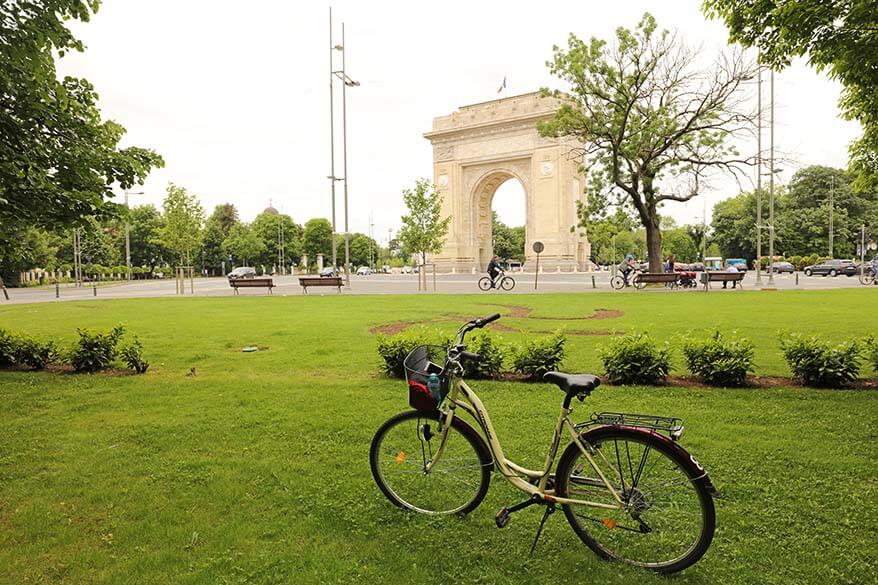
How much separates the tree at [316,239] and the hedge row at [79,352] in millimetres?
100888

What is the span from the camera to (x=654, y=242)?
3075 cm

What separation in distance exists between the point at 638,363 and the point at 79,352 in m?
8.62

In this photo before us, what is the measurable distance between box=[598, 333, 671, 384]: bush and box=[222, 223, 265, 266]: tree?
90.5 metres

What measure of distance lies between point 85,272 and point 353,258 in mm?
55188

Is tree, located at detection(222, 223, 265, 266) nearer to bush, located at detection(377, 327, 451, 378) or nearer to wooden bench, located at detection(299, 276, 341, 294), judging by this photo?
wooden bench, located at detection(299, 276, 341, 294)

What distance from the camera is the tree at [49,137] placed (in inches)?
233

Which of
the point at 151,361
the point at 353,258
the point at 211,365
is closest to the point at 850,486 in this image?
the point at 211,365

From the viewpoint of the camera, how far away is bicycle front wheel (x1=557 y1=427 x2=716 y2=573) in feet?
9.96

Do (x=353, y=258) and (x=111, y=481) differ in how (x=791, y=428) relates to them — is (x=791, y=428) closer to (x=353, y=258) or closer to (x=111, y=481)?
(x=111, y=481)

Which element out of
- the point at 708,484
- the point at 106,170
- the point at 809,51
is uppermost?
the point at 809,51

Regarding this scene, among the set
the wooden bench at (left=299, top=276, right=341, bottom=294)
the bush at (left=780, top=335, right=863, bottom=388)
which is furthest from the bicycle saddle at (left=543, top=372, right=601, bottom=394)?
the wooden bench at (left=299, top=276, right=341, bottom=294)

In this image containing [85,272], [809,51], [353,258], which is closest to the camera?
[809,51]

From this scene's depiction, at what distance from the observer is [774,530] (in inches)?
141

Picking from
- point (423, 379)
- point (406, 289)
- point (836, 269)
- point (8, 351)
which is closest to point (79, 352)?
point (8, 351)
